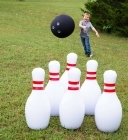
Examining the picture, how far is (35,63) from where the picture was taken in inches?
298

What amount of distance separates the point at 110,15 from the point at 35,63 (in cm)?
545

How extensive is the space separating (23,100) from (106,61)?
3.55 metres

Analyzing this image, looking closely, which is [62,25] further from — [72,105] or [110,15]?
[110,15]

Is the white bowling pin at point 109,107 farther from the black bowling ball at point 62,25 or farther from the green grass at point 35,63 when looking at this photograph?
the black bowling ball at point 62,25

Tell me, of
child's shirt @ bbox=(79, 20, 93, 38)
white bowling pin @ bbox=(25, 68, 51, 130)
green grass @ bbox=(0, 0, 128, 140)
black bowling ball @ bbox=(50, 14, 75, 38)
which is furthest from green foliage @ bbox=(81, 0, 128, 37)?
white bowling pin @ bbox=(25, 68, 51, 130)

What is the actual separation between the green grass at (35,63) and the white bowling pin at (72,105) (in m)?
0.13

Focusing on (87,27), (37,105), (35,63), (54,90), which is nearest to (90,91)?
(54,90)

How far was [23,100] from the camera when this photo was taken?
5.07 metres

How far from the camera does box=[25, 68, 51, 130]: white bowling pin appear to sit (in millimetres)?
4004

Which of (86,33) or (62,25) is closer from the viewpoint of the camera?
(62,25)

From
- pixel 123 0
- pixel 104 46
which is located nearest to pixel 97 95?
pixel 104 46

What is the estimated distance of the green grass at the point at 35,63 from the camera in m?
4.03

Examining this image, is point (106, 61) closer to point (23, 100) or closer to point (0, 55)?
point (0, 55)

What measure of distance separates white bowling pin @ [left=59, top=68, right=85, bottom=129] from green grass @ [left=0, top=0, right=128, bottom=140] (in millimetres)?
126
